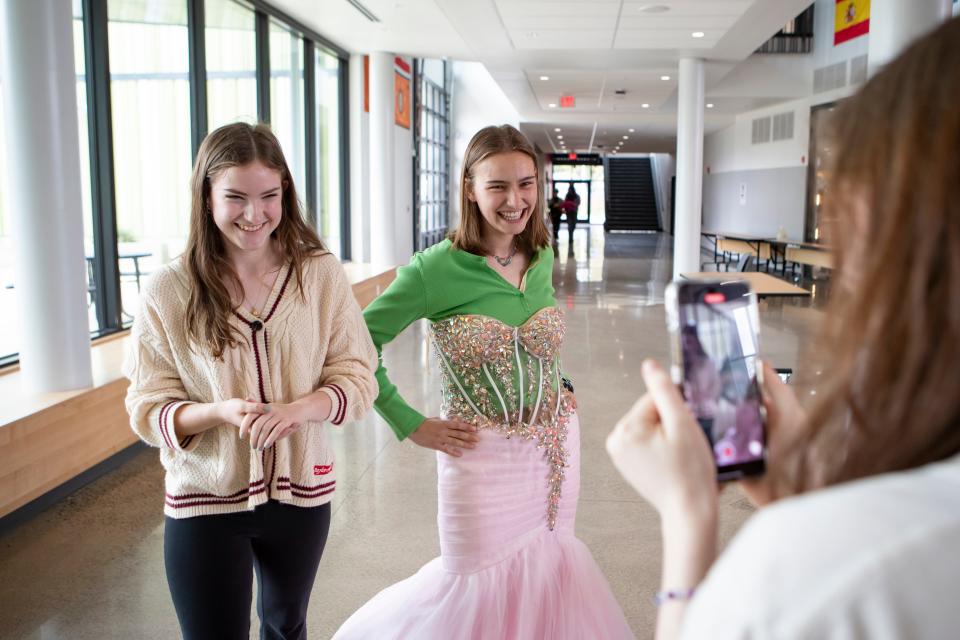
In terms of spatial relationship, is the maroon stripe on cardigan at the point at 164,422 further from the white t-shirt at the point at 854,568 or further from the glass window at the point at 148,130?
the glass window at the point at 148,130

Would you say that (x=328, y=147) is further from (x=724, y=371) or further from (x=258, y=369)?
(x=724, y=371)

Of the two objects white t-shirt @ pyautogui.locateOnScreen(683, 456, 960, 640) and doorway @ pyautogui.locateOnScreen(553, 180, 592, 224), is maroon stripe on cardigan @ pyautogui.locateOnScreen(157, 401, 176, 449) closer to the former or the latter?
white t-shirt @ pyautogui.locateOnScreen(683, 456, 960, 640)

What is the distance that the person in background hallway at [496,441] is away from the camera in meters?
2.40

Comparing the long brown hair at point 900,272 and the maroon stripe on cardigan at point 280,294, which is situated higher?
the long brown hair at point 900,272

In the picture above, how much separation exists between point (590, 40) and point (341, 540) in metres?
9.24

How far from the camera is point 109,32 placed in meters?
6.43

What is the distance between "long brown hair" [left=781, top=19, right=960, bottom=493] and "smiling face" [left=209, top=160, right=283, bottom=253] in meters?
1.62

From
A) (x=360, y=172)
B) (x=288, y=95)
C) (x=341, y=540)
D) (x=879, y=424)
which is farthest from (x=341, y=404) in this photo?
(x=360, y=172)

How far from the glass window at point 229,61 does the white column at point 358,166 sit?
11.8ft

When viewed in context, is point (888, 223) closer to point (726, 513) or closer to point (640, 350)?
point (726, 513)

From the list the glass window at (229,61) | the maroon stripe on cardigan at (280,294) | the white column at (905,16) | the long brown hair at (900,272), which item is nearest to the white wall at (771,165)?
the white column at (905,16)

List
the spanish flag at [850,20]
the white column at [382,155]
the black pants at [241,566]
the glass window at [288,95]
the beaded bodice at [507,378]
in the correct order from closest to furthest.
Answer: the black pants at [241,566] < the beaded bodice at [507,378] < the glass window at [288,95] < the white column at [382,155] < the spanish flag at [850,20]

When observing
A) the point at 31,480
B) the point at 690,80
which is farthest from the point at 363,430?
the point at 690,80

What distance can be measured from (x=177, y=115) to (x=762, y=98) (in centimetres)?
1339
